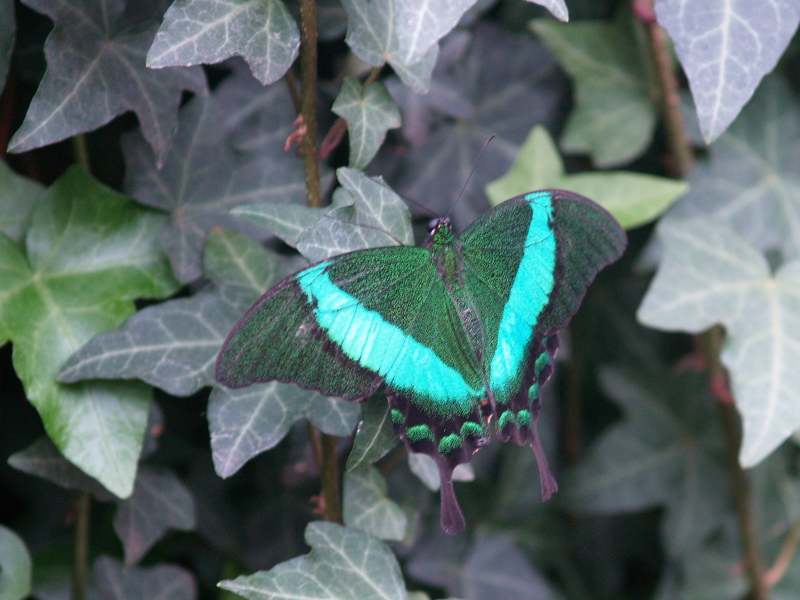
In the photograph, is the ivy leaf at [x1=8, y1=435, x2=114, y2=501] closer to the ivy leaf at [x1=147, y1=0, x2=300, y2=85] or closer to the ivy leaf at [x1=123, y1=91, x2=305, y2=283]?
the ivy leaf at [x1=123, y1=91, x2=305, y2=283]

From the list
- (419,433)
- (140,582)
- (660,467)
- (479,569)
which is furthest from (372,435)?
(660,467)

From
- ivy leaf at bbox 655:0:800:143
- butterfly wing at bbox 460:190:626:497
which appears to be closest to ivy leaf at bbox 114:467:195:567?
butterfly wing at bbox 460:190:626:497

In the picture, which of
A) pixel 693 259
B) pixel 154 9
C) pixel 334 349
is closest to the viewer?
pixel 334 349

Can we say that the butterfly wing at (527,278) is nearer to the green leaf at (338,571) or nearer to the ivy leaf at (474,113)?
the green leaf at (338,571)

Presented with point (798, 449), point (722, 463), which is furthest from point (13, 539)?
point (798, 449)

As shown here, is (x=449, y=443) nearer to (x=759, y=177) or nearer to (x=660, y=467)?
(x=660, y=467)

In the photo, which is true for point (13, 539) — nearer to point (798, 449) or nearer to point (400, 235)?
point (400, 235)
